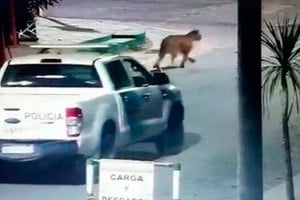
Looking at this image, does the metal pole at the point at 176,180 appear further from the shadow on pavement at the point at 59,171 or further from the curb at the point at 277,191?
the curb at the point at 277,191

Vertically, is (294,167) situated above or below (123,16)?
below

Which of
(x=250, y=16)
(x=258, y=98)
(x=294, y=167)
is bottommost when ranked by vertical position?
(x=294, y=167)

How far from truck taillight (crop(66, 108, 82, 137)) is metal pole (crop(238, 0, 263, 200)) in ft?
3.94

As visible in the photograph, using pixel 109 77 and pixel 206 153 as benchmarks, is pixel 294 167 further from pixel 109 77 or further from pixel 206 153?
pixel 109 77

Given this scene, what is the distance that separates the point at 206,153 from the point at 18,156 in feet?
4.59

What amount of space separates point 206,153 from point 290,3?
4.14 ft

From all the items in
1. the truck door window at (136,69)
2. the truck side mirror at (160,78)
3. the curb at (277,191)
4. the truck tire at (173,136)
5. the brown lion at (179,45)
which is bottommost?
the curb at (277,191)

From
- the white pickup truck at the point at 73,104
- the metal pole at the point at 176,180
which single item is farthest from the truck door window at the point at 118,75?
the metal pole at the point at 176,180

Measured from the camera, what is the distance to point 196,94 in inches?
378

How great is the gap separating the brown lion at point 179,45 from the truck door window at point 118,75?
0.30 meters

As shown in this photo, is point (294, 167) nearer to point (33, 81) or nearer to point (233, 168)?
point (233, 168)

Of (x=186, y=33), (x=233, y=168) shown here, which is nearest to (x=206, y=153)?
(x=233, y=168)

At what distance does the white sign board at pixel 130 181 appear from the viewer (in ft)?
29.6

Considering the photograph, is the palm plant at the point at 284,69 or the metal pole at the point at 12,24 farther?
the metal pole at the point at 12,24
